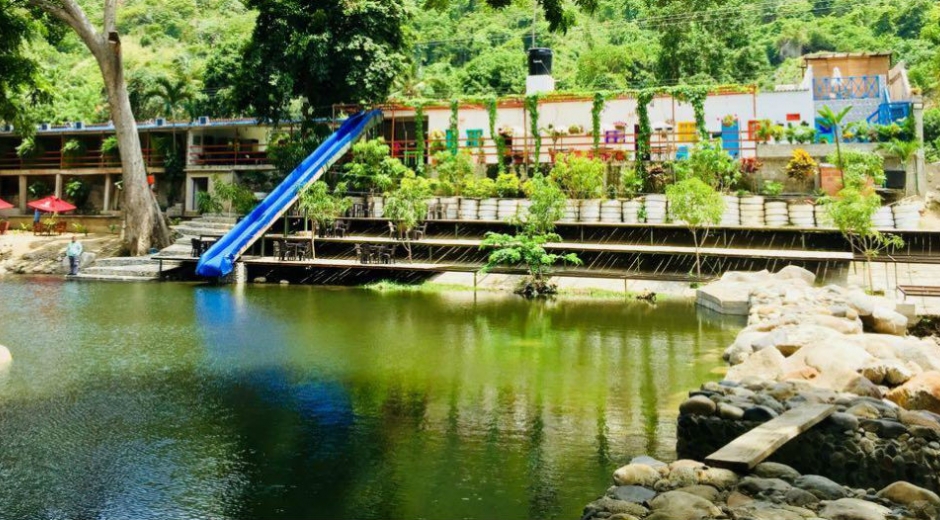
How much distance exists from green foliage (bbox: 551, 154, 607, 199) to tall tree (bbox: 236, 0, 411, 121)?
7.69 m

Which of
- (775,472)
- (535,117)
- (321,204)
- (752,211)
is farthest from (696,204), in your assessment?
(775,472)

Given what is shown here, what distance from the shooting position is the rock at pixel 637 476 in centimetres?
637

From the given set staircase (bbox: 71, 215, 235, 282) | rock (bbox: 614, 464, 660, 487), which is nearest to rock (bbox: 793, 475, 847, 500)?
rock (bbox: 614, 464, 660, 487)

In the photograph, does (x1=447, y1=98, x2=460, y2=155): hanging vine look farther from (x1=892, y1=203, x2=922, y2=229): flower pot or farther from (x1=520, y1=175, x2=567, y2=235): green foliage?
(x1=892, y1=203, x2=922, y2=229): flower pot

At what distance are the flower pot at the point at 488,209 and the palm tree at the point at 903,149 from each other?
421 inches

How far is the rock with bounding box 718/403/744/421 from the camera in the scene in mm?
7746

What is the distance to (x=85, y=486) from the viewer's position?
7062 millimetres

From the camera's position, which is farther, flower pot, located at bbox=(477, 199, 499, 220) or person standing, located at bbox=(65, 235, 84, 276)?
person standing, located at bbox=(65, 235, 84, 276)

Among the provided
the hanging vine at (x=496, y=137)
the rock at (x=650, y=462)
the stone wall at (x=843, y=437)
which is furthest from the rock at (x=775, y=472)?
the hanging vine at (x=496, y=137)

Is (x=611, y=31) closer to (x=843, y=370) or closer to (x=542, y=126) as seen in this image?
(x=542, y=126)

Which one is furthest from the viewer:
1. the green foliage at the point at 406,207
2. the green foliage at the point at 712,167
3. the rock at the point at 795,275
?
the green foliage at the point at 712,167

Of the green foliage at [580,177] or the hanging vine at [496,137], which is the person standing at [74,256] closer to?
the hanging vine at [496,137]

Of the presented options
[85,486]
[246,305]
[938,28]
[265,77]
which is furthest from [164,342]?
[938,28]

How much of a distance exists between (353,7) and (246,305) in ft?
43.4
